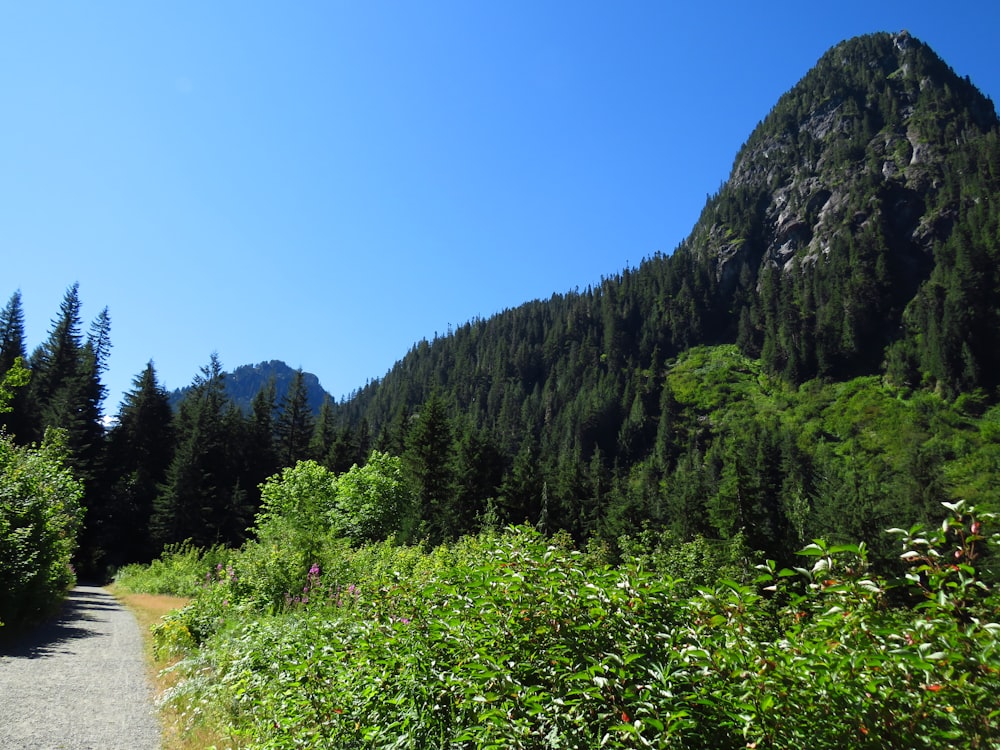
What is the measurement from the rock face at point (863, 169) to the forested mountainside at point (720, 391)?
31.3 inches

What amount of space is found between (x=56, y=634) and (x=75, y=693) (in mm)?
6694

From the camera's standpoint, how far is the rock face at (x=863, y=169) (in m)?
143

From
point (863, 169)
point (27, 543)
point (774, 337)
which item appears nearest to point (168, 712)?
point (27, 543)

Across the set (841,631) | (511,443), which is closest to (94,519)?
(841,631)

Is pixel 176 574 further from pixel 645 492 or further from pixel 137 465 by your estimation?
pixel 645 492

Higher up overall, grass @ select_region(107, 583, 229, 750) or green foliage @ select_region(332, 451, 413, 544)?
green foliage @ select_region(332, 451, 413, 544)

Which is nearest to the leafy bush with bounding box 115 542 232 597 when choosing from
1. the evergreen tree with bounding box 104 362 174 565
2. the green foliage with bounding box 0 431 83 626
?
the green foliage with bounding box 0 431 83 626

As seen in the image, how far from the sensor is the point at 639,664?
10.3ft

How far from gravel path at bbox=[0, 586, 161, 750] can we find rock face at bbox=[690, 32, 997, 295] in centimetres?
16099

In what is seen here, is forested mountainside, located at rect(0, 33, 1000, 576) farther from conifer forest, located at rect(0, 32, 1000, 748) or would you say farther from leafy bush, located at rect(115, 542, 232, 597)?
leafy bush, located at rect(115, 542, 232, 597)

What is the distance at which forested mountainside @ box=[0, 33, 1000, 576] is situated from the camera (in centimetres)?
5097

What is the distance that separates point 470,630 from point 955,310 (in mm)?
135547

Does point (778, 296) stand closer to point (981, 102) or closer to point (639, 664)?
point (981, 102)

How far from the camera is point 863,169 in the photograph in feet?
529
